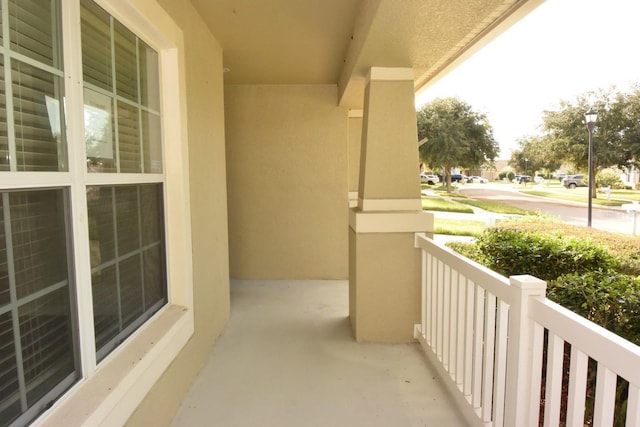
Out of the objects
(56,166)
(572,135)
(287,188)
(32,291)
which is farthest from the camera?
(572,135)

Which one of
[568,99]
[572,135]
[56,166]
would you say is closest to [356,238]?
[56,166]

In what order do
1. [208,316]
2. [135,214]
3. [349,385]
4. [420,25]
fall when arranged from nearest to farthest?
[135,214]
[420,25]
[349,385]
[208,316]

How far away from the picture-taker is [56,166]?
1.25 meters

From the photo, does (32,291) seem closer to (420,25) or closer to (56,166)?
(56,166)

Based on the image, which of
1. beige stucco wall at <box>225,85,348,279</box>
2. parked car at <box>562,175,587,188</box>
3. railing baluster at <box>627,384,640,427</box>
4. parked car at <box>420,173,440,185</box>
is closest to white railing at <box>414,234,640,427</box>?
railing baluster at <box>627,384,640,427</box>

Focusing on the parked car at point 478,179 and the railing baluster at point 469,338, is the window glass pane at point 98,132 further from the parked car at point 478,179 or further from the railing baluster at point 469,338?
the parked car at point 478,179

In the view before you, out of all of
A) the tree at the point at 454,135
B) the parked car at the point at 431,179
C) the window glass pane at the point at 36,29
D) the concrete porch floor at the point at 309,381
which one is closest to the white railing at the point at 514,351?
the concrete porch floor at the point at 309,381

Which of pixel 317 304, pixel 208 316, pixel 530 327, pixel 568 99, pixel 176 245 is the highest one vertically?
pixel 568 99

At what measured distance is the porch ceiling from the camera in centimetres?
200

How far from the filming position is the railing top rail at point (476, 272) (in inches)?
62.3

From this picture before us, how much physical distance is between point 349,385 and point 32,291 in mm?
1885

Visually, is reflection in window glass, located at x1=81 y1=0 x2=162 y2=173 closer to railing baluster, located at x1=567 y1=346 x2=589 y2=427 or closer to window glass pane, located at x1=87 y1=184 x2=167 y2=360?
window glass pane, located at x1=87 y1=184 x2=167 y2=360

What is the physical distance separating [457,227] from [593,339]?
977cm

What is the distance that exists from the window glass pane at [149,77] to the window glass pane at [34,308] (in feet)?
3.04
